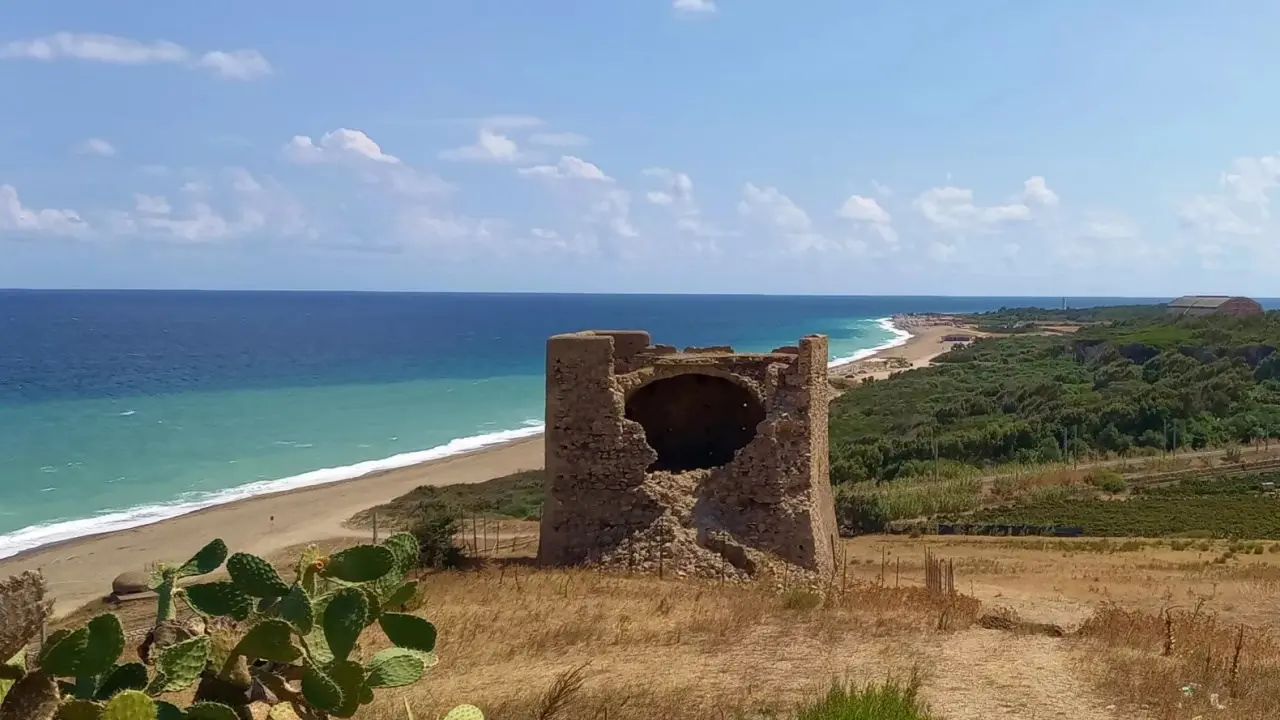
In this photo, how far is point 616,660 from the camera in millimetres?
9609

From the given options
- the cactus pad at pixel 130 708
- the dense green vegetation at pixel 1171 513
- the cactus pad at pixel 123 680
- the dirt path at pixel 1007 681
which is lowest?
the dense green vegetation at pixel 1171 513

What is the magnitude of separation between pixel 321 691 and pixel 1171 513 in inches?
1116

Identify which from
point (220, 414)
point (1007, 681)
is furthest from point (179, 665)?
point (220, 414)

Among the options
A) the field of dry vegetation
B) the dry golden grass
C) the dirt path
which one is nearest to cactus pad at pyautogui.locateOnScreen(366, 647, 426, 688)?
the dry golden grass

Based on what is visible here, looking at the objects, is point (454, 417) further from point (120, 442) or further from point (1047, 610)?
point (1047, 610)

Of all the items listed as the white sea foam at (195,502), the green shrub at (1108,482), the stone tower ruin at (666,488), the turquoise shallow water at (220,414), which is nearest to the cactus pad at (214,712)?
the stone tower ruin at (666,488)

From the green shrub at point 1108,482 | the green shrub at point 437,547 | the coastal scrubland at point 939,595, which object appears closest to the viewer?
the coastal scrubland at point 939,595

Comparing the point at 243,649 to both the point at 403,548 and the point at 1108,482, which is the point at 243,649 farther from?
the point at 1108,482

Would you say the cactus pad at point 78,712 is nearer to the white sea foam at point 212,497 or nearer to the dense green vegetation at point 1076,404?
the white sea foam at point 212,497

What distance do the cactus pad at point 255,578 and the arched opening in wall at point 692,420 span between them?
14073 mm

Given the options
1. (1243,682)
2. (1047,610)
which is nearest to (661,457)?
(1047,610)

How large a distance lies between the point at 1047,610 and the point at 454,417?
47350 mm

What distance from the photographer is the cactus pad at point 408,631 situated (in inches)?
213

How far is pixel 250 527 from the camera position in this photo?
31344 millimetres
